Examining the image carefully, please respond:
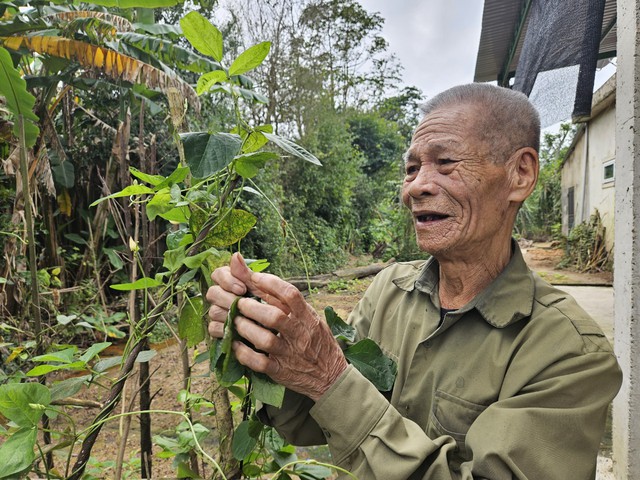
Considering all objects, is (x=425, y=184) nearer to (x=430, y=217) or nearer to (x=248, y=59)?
(x=430, y=217)

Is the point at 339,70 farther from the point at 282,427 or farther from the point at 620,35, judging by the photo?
the point at 282,427

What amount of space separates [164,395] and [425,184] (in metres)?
4.12

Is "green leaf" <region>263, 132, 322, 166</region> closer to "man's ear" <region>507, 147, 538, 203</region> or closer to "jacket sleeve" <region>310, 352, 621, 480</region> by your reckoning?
"jacket sleeve" <region>310, 352, 621, 480</region>

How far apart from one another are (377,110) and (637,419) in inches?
630

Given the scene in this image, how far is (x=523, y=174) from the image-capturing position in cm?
128

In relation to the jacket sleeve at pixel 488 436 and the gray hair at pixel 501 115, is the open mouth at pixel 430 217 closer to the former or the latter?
the gray hair at pixel 501 115

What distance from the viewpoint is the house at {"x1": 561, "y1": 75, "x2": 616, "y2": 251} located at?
8.21 metres

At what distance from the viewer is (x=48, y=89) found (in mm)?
4270

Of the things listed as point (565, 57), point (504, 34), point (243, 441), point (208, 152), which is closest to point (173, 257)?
point (208, 152)

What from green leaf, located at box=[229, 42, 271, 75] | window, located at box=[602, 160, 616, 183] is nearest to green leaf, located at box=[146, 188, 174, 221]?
green leaf, located at box=[229, 42, 271, 75]

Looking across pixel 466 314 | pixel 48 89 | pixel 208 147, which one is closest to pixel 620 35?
pixel 466 314

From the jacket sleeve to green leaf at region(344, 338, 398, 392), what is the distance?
0.32ft

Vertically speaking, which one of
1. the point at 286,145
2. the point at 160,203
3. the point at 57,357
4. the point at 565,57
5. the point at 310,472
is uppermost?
Answer: the point at 565,57

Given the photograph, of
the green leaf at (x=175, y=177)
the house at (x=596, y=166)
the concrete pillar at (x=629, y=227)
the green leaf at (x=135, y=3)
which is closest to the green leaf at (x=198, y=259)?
the green leaf at (x=175, y=177)
